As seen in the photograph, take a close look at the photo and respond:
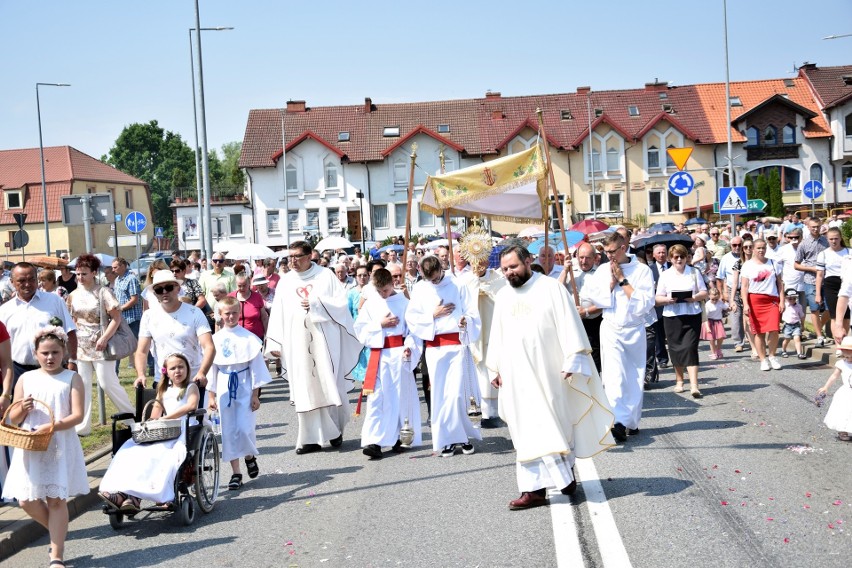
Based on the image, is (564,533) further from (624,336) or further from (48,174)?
(48,174)

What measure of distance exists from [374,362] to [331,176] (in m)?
57.9

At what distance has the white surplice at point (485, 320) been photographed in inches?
460

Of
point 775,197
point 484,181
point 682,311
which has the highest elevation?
point 775,197

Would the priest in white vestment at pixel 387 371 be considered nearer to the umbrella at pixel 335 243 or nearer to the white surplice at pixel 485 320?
the white surplice at pixel 485 320

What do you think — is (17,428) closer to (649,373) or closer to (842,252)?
(649,373)

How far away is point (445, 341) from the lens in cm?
1019

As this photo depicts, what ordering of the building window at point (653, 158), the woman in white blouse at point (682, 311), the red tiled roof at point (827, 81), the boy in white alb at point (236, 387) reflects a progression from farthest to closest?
the red tiled roof at point (827, 81) → the building window at point (653, 158) → the woman in white blouse at point (682, 311) → the boy in white alb at point (236, 387)

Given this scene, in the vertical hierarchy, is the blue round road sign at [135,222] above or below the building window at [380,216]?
below

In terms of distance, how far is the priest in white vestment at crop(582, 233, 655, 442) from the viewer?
10.4m

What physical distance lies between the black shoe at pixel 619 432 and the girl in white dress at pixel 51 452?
5.09 metres

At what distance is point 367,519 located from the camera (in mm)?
7613

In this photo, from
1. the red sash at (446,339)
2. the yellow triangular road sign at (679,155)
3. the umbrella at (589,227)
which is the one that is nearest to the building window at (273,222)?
the umbrella at (589,227)

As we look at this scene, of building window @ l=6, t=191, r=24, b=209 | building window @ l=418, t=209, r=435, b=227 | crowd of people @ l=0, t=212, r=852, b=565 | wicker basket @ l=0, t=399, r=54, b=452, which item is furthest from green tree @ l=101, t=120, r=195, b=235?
wicker basket @ l=0, t=399, r=54, b=452

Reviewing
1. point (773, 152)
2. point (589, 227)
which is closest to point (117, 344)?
point (589, 227)
